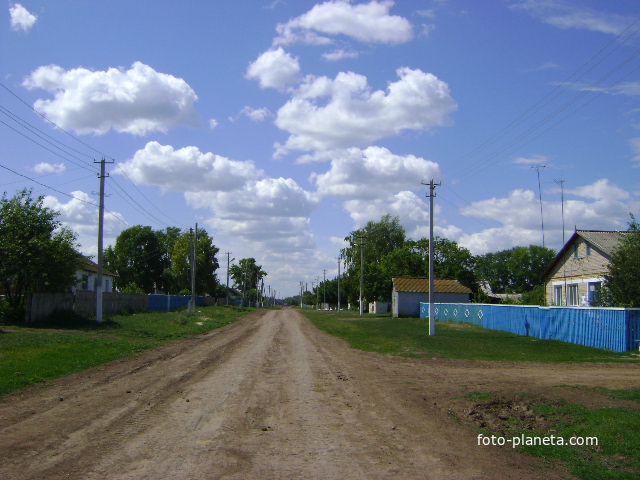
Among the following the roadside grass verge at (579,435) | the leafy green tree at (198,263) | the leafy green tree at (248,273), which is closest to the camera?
the roadside grass verge at (579,435)

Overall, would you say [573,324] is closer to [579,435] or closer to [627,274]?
[627,274]

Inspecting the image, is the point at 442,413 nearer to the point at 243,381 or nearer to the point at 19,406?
the point at 243,381

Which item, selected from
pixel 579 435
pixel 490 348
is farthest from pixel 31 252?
pixel 579 435

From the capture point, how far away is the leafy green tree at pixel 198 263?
8200cm

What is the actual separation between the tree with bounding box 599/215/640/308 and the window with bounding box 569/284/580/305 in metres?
11.1

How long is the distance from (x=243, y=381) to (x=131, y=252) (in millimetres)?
86083

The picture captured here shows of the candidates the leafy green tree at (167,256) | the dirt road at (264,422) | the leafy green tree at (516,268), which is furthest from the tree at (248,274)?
the dirt road at (264,422)

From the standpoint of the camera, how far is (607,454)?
295 inches

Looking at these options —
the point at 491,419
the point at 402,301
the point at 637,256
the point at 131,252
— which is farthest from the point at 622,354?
the point at 131,252

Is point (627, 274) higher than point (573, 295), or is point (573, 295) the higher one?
point (627, 274)

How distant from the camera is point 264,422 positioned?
914cm

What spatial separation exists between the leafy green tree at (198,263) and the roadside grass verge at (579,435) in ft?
239

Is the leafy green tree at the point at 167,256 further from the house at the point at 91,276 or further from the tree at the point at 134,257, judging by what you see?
the house at the point at 91,276

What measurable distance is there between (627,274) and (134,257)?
8252 cm
